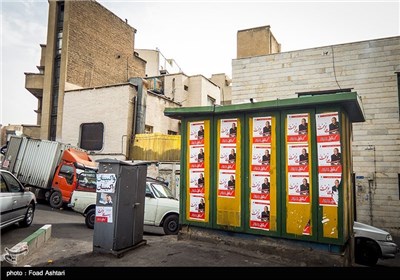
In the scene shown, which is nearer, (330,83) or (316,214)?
(316,214)

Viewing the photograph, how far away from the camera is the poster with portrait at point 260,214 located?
602 centimetres

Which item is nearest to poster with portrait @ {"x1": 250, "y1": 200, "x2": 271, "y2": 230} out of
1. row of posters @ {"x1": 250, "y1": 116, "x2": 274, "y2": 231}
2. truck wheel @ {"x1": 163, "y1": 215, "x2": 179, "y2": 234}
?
row of posters @ {"x1": 250, "y1": 116, "x2": 274, "y2": 231}

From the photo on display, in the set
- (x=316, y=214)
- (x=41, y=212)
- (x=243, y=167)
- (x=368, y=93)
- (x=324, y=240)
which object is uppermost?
(x=368, y=93)

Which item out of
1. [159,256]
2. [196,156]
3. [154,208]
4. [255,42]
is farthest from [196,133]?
[255,42]

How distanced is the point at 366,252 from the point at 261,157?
4999mm

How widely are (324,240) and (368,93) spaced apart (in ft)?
34.6

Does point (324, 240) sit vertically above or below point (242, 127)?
below

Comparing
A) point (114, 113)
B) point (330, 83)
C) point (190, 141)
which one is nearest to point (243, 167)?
point (190, 141)

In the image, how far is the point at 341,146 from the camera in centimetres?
553

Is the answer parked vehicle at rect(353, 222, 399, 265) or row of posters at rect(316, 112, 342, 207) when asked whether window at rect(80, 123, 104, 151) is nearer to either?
parked vehicle at rect(353, 222, 399, 265)

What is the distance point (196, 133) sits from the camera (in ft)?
22.6

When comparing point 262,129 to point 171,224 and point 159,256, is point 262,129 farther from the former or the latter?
point 171,224
